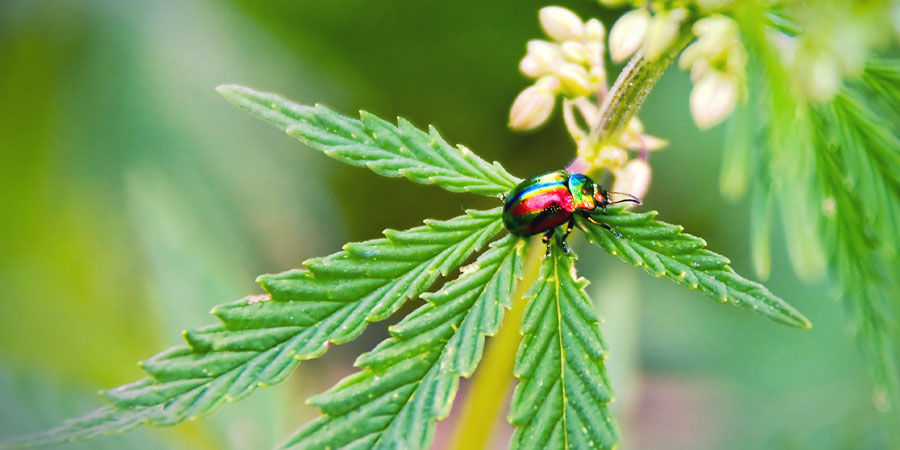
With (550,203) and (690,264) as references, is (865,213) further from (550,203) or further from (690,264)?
(550,203)

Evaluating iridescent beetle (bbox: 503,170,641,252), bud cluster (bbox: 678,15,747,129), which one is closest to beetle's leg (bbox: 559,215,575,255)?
iridescent beetle (bbox: 503,170,641,252)

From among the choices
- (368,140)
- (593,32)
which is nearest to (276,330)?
(368,140)

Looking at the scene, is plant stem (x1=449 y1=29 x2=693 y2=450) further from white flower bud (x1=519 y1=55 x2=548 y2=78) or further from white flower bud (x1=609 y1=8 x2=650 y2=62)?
white flower bud (x1=519 y1=55 x2=548 y2=78)

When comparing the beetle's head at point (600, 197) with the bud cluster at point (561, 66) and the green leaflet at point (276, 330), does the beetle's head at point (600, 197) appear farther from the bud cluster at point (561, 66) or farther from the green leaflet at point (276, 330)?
the green leaflet at point (276, 330)

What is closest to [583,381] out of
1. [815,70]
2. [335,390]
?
[335,390]

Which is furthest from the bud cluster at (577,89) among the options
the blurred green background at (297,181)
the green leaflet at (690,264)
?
the blurred green background at (297,181)

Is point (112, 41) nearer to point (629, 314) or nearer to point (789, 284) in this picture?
point (629, 314)

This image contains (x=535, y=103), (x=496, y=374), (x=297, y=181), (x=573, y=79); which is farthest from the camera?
(x=297, y=181)
